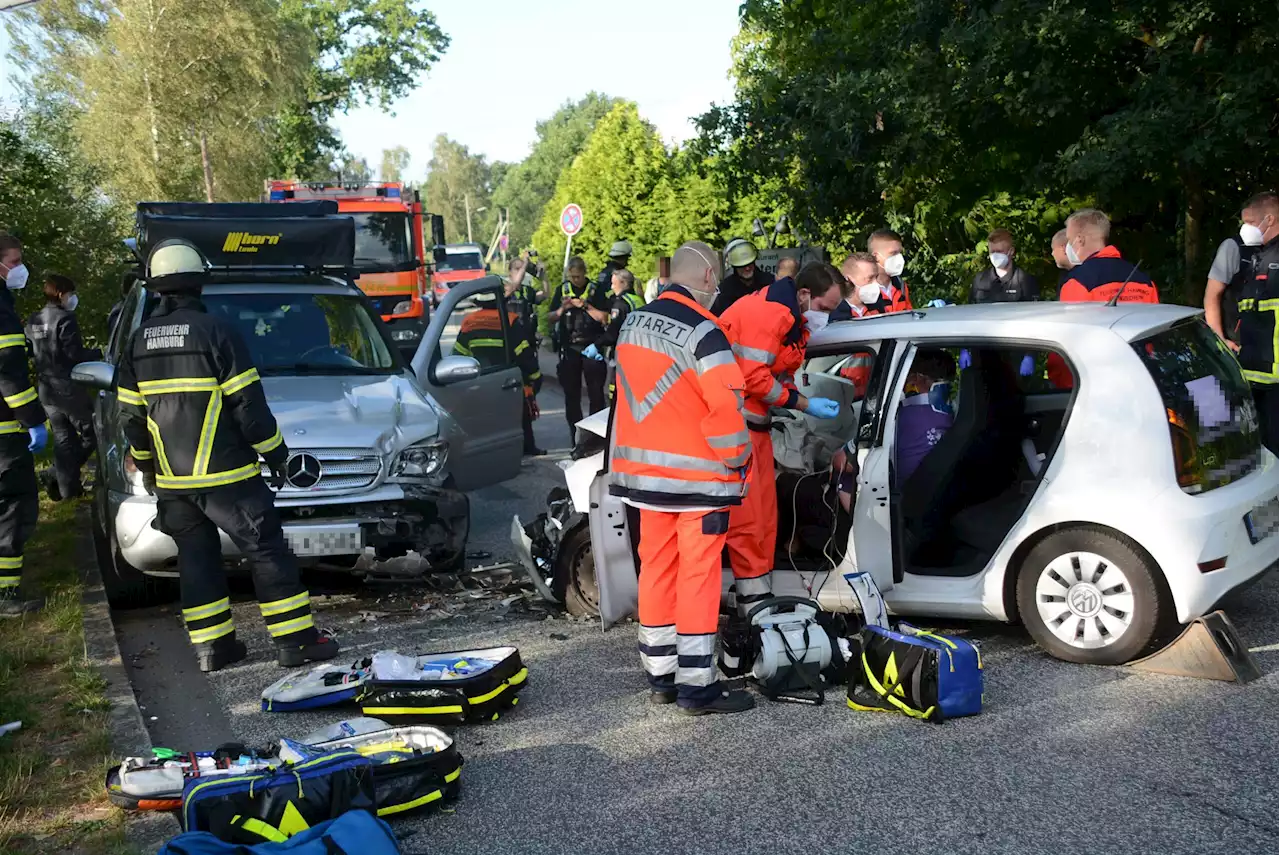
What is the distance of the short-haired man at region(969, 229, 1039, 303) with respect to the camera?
31.9ft

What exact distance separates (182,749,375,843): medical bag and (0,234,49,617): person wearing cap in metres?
3.74

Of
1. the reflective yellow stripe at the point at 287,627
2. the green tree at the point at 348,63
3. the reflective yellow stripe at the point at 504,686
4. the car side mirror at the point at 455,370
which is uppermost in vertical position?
the green tree at the point at 348,63

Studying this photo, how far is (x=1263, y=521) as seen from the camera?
5.67 meters

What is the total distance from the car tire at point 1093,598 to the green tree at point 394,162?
121 m

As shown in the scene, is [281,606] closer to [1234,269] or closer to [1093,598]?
[1093,598]

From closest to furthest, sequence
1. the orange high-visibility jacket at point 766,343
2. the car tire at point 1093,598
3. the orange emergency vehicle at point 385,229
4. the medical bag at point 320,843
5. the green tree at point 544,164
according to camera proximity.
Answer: the medical bag at point 320,843 → the car tire at point 1093,598 → the orange high-visibility jacket at point 766,343 → the orange emergency vehicle at point 385,229 → the green tree at point 544,164

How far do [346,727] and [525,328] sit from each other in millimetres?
8667

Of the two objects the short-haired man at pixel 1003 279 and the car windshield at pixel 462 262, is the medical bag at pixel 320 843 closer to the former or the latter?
the short-haired man at pixel 1003 279

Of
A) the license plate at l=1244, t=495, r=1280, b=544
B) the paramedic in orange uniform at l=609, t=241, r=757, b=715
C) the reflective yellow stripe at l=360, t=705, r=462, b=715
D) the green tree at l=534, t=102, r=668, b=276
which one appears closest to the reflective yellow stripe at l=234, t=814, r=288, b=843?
the reflective yellow stripe at l=360, t=705, r=462, b=715

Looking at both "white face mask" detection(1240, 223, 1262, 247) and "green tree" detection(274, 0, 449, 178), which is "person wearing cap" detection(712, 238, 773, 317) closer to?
"white face mask" detection(1240, 223, 1262, 247)

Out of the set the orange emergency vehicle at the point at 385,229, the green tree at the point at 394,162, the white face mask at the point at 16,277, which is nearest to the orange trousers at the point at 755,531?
the white face mask at the point at 16,277

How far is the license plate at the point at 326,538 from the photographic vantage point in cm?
689

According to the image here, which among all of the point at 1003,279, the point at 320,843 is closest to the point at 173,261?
the point at 320,843

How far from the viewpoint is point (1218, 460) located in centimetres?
558
